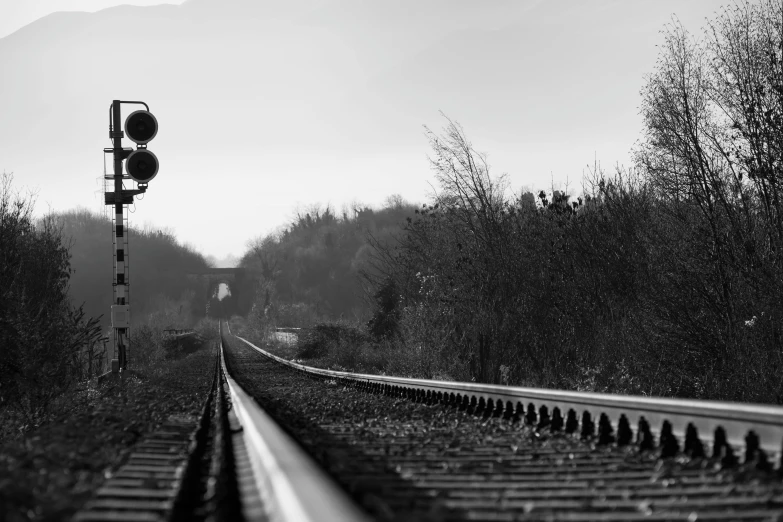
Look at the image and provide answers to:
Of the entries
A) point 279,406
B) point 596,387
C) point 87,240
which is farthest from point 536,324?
point 87,240

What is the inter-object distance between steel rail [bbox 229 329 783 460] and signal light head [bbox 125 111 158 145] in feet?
45.5

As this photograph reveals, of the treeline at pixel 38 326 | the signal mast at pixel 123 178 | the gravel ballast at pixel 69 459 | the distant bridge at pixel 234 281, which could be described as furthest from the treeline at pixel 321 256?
the gravel ballast at pixel 69 459

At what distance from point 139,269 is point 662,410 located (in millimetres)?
130151

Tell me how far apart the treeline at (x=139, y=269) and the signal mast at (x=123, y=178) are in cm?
8893

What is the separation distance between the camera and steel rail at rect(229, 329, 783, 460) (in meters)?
4.46

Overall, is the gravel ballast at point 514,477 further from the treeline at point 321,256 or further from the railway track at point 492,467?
the treeline at point 321,256

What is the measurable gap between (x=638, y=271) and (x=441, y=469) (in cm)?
1322

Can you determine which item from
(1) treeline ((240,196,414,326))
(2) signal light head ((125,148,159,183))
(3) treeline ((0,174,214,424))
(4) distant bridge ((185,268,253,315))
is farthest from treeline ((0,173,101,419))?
(4) distant bridge ((185,268,253,315))

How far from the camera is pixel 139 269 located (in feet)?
425

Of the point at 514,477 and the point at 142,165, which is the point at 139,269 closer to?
the point at 142,165

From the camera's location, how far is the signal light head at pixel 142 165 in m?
20.2

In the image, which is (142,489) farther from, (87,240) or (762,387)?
(87,240)

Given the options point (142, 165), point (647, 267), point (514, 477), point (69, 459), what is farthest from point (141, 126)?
point (514, 477)

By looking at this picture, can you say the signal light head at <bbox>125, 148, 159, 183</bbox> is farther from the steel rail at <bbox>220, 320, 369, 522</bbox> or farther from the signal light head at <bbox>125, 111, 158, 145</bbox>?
the steel rail at <bbox>220, 320, 369, 522</bbox>
